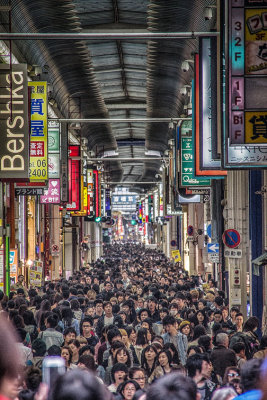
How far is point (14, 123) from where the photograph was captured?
15.7 m

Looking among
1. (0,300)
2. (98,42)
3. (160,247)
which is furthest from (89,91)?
(160,247)

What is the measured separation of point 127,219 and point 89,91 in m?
124

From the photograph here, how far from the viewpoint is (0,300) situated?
18.8 meters

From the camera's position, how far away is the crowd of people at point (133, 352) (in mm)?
3467

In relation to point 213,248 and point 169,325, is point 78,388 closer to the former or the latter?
point 169,325

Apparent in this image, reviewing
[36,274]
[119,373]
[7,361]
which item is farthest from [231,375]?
[36,274]

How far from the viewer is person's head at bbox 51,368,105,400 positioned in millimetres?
3318

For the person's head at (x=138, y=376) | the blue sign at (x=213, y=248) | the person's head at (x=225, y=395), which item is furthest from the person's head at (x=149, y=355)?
the blue sign at (x=213, y=248)

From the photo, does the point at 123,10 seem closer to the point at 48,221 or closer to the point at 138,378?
the point at 138,378

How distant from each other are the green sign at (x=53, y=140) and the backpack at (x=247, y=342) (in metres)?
10.4

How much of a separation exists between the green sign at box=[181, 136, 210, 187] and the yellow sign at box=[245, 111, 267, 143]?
11.1 metres

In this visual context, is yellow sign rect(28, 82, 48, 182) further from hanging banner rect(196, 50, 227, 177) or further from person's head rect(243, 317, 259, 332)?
person's head rect(243, 317, 259, 332)

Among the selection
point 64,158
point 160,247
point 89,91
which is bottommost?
point 160,247

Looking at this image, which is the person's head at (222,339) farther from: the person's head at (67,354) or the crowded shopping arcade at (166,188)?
the person's head at (67,354)
